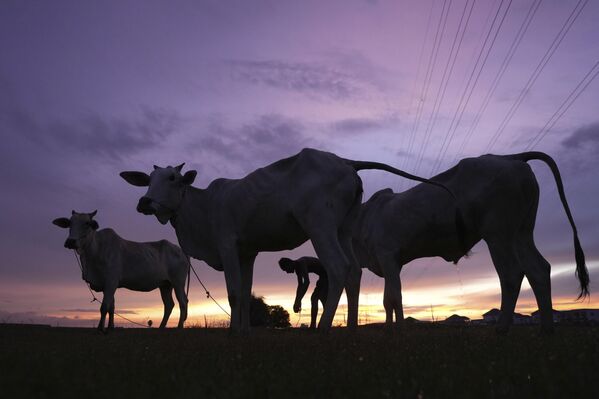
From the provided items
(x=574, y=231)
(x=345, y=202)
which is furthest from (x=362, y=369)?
(x=574, y=231)

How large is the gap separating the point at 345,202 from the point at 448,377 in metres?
5.46

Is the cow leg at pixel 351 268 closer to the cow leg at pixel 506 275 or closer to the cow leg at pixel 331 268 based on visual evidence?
the cow leg at pixel 331 268

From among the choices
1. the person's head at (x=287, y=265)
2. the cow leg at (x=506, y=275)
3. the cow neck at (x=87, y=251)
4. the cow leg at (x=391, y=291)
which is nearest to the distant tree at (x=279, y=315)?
the person's head at (x=287, y=265)

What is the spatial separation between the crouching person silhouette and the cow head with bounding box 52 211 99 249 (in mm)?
6109

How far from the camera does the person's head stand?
18017 millimetres

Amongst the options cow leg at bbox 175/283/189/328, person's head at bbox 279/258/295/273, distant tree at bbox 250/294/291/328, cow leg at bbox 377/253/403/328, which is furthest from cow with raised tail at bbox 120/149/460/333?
distant tree at bbox 250/294/291/328

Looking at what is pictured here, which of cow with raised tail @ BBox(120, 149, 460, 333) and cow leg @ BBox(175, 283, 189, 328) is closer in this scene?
cow with raised tail @ BBox(120, 149, 460, 333)

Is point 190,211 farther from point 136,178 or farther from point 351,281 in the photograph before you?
point 351,281

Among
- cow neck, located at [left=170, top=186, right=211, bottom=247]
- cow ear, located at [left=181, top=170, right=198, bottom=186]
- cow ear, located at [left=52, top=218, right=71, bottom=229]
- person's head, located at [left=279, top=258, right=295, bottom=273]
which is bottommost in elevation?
cow neck, located at [left=170, top=186, right=211, bottom=247]

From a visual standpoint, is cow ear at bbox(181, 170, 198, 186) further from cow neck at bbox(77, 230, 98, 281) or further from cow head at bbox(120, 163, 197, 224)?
cow neck at bbox(77, 230, 98, 281)

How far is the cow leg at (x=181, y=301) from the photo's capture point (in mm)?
19172

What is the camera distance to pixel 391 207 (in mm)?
11805

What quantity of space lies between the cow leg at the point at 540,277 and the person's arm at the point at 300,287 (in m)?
8.65

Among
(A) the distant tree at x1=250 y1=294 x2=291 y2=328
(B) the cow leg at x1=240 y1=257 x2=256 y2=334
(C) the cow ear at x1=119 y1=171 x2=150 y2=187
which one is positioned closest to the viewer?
(B) the cow leg at x1=240 y1=257 x2=256 y2=334
